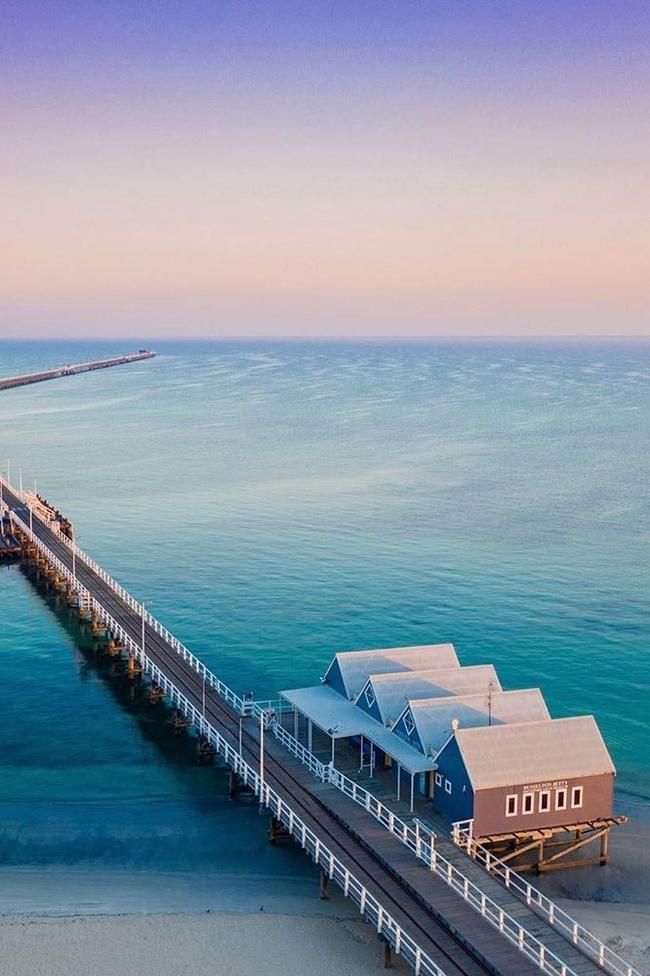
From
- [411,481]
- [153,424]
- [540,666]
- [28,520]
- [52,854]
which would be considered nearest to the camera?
[52,854]

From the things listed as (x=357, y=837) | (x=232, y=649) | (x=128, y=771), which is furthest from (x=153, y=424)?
(x=357, y=837)

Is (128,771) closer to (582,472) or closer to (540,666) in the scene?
(540,666)

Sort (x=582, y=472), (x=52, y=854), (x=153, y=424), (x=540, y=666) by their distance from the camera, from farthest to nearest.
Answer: (x=153, y=424) → (x=582, y=472) → (x=540, y=666) → (x=52, y=854)

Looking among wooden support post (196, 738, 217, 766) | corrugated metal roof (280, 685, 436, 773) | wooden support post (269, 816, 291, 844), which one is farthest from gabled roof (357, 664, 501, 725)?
wooden support post (196, 738, 217, 766)

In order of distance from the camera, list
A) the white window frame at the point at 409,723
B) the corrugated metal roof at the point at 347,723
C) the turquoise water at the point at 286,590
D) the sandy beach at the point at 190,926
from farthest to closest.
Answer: the turquoise water at the point at 286,590 → the white window frame at the point at 409,723 → the corrugated metal roof at the point at 347,723 → the sandy beach at the point at 190,926

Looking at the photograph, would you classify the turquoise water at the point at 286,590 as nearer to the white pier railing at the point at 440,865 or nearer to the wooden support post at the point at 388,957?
the white pier railing at the point at 440,865

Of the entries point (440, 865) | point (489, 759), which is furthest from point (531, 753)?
point (440, 865)

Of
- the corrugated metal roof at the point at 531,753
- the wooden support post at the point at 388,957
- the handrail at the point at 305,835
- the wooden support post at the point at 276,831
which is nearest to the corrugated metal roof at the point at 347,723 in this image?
the corrugated metal roof at the point at 531,753

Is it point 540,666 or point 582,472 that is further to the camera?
point 582,472
